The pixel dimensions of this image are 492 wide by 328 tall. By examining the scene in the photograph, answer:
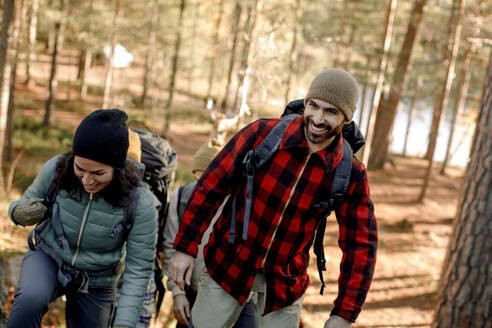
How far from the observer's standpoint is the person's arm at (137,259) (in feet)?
9.09

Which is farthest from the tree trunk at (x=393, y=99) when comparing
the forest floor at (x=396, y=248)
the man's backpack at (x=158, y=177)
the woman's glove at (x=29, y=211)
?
the woman's glove at (x=29, y=211)

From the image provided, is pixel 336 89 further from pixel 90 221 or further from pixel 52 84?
pixel 52 84

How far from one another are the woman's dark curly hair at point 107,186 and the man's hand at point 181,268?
1.96 ft

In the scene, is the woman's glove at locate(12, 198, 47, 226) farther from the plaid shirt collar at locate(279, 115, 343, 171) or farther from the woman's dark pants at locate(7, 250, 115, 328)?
the plaid shirt collar at locate(279, 115, 343, 171)

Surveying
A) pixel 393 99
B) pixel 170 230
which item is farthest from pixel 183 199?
pixel 393 99

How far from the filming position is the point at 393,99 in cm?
2047

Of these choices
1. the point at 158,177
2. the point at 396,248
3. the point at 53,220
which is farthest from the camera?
the point at 396,248

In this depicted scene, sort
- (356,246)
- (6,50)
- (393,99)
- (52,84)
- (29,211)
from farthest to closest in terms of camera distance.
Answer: (393,99), (52,84), (6,50), (29,211), (356,246)

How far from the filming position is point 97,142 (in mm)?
2508

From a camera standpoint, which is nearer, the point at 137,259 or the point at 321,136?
the point at 321,136

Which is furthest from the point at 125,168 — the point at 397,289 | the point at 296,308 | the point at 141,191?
the point at 397,289

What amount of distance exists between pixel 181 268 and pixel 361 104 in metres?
22.3

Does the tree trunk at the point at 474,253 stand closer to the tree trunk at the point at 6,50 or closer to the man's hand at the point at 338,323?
the man's hand at the point at 338,323

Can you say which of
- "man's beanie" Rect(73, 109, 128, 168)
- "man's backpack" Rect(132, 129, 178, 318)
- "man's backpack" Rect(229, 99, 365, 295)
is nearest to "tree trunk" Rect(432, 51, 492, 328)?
"man's backpack" Rect(229, 99, 365, 295)
